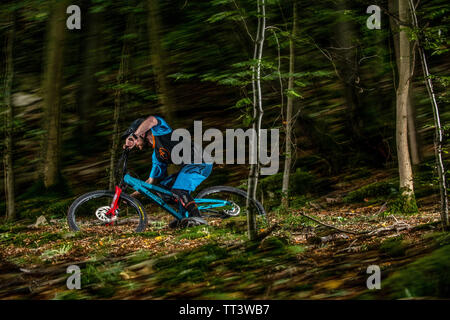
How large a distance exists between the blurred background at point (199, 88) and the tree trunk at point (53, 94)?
26 mm

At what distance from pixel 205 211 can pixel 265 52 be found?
7.76m

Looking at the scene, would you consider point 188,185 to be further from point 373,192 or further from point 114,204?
point 373,192

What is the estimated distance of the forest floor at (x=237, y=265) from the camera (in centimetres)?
325

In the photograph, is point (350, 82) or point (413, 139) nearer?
point (413, 139)

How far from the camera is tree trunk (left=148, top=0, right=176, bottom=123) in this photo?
10.0 meters

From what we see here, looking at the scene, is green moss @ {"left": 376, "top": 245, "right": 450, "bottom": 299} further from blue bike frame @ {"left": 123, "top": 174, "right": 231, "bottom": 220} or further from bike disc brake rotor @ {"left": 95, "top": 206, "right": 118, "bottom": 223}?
bike disc brake rotor @ {"left": 95, "top": 206, "right": 118, "bottom": 223}

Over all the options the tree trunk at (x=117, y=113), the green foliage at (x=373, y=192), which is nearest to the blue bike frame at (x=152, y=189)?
the tree trunk at (x=117, y=113)

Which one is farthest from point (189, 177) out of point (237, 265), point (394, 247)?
point (394, 247)

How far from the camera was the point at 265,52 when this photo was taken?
13.4m

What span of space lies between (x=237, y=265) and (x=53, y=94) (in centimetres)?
848

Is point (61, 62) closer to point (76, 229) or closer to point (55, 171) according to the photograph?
point (55, 171)

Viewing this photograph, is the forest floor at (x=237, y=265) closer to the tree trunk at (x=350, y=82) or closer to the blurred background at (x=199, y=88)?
the blurred background at (x=199, y=88)

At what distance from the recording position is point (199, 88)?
57.5 feet
